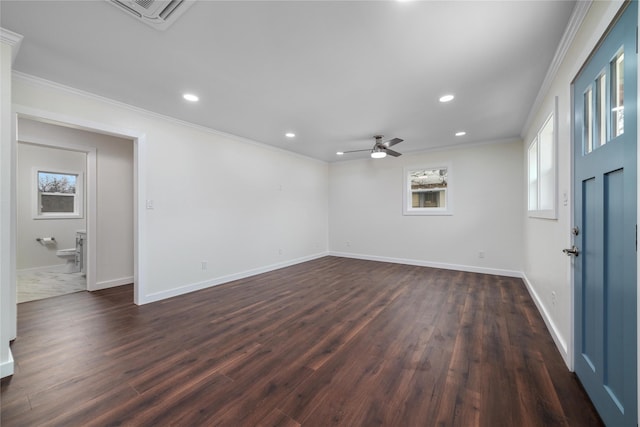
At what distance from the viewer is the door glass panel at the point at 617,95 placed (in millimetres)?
1288

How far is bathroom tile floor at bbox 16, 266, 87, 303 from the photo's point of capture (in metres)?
3.66

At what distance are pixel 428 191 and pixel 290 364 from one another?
4797mm

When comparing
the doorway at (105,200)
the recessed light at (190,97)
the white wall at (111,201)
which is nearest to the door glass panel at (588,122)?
the recessed light at (190,97)

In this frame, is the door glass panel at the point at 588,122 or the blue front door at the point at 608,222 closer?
the blue front door at the point at 608,222

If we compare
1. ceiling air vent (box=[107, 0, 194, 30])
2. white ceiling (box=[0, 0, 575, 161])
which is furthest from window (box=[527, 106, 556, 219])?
ceiling air vent (box=[107, 0, 194, 30])

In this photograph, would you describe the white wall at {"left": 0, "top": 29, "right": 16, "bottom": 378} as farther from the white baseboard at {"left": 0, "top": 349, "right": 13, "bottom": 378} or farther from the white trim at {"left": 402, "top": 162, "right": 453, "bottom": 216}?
the white trim at {"left": 402, "top": 162, "right": 453, "bottom": 216}

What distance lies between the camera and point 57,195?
5.47m

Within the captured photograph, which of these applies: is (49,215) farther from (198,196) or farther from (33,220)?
(198,196)

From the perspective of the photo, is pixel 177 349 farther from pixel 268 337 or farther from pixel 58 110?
pixel 58 110

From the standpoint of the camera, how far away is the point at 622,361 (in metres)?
1.23

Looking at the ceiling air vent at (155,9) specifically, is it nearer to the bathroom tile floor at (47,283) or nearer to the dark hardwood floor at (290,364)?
the dark hardwood floor at (290,364)

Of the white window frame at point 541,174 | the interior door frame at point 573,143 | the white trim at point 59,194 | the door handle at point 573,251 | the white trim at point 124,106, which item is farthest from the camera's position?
the white trim at point 59,194

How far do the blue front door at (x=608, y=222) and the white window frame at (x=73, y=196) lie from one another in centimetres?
831

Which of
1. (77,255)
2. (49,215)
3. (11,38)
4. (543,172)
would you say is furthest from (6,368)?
(543,172)
